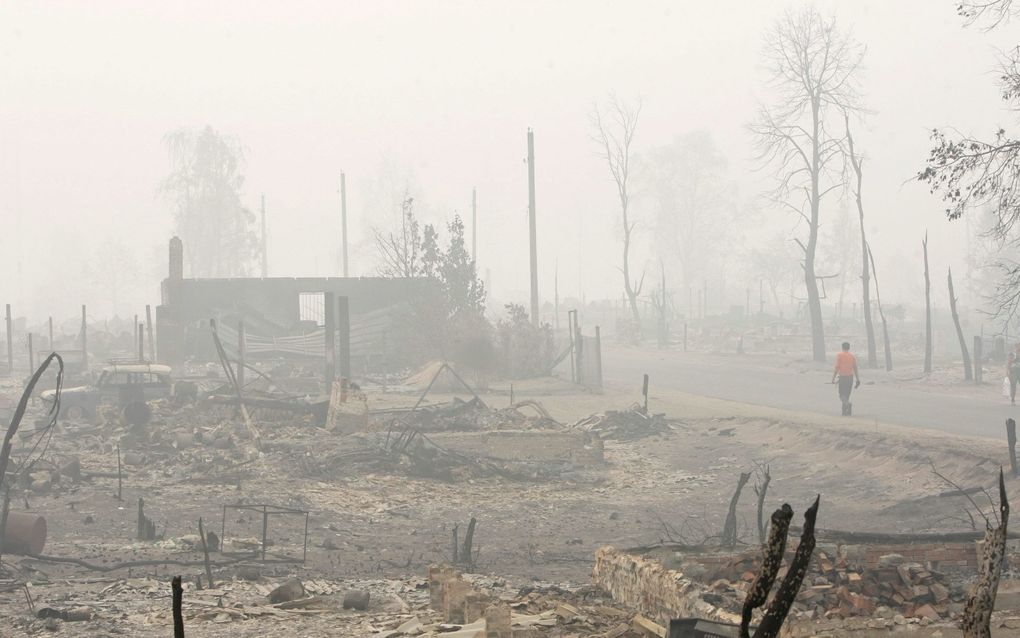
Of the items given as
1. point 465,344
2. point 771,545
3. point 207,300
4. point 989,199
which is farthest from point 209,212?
point 771,545

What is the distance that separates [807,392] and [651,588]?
854 inches

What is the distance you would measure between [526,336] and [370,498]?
2037cm

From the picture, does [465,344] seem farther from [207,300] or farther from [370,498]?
[370,498]

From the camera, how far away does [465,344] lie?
3556 centimetres

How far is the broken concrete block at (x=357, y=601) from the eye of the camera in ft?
30.3

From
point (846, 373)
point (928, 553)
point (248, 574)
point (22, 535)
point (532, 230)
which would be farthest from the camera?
point (532, 230)

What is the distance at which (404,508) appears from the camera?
1511 centimetres

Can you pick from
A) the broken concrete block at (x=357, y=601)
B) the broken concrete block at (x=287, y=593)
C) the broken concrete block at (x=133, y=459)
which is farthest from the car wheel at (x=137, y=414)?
the broken concrete block at (x=357, y=601)

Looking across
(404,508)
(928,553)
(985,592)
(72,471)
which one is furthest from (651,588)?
(72,471)

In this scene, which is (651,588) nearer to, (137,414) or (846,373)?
(137,414)

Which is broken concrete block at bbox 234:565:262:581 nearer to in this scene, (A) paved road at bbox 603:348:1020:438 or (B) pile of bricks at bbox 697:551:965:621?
(B) pile of bricks at bbox 697:551:965:621

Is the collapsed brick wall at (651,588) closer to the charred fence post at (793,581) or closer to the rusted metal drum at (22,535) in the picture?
the charred fence post at (793,581)

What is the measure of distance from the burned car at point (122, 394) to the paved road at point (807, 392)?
1315 centimetres

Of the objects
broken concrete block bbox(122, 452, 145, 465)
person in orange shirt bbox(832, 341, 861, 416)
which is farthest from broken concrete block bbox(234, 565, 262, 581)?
person in orange shirt bbox(832, 341, 861, 416)
